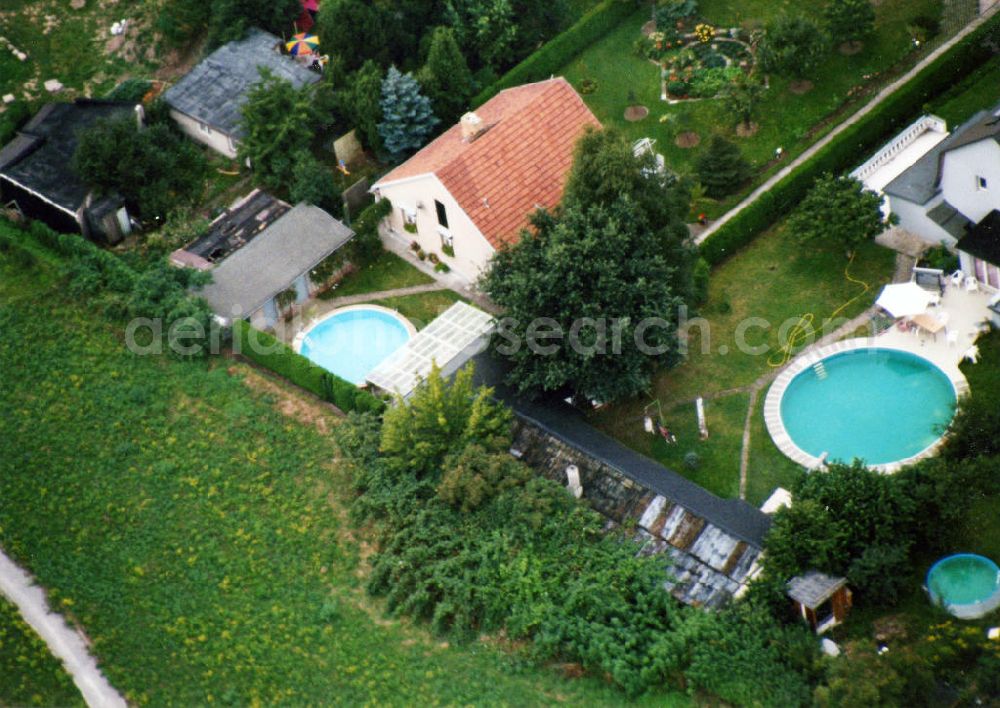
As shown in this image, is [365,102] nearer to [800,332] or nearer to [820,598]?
[800,332]

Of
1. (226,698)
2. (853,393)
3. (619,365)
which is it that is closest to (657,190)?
(619,365)

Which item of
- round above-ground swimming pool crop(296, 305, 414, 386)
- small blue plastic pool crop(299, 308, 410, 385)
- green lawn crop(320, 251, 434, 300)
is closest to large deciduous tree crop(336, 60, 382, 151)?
green lawn crop(320, 251, 434, 300)

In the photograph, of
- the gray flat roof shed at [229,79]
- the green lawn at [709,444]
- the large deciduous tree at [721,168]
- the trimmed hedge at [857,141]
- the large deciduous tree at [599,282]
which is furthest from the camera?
the gray flat roof shed at [229,79]

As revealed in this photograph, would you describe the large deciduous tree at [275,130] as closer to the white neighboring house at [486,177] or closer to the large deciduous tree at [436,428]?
the white neighboring house at [486,177]

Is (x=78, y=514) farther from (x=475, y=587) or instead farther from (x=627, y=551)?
(x=627, y=551)

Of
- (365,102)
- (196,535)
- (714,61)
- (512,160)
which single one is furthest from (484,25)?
(196,535)

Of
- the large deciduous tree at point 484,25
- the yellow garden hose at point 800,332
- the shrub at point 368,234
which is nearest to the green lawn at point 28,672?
the shrub at point 368,234

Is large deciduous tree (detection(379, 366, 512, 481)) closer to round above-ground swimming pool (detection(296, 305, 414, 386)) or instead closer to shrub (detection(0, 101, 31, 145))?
round above-ground swimming pool (detection(296, 305, 414, 386))
